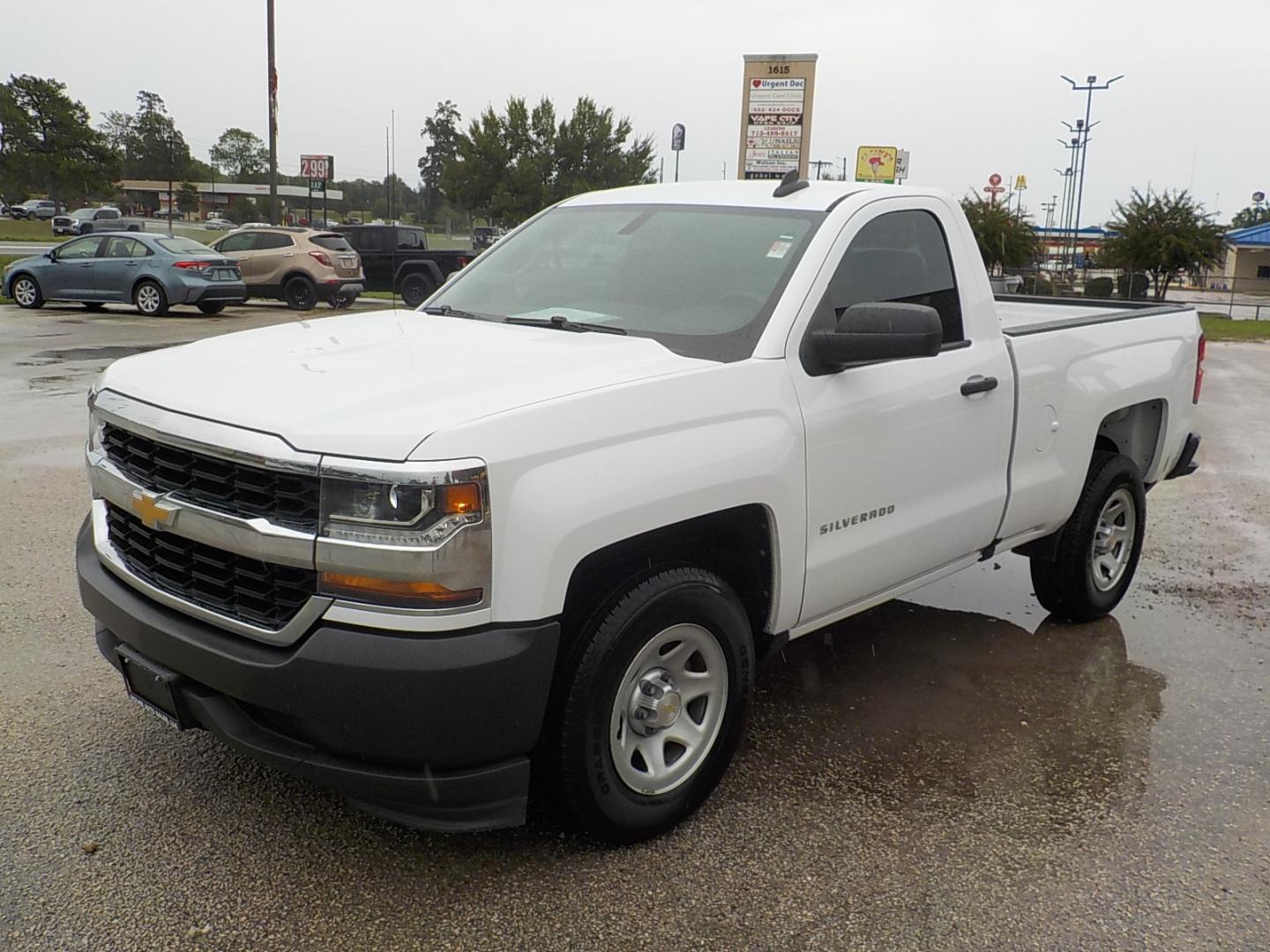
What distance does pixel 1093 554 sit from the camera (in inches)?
211

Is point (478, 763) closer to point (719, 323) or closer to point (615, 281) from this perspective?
point (719, 323)

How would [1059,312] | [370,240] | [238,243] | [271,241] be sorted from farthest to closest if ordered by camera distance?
1. [370,240]
2. [238,243]
3. [271,241]
4. [1059,312]

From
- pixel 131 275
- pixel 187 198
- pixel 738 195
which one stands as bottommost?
pixel 131 275

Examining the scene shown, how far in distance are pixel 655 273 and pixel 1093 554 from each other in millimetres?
2662

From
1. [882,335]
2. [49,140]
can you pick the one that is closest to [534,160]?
[49,140]

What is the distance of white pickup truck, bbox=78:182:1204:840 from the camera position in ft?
8.95

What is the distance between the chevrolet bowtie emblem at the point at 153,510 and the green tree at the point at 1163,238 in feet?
111

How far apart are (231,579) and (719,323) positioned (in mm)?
1686

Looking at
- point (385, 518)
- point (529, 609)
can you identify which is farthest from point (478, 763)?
point (385, 518)

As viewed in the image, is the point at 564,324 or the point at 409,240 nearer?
the point at 564,324

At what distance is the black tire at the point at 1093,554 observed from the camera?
5188mm

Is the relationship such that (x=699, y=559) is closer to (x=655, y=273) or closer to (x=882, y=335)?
(x=882, y=335)

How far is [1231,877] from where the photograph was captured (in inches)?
129

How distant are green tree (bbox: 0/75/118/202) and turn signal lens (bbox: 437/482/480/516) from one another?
249 feet
